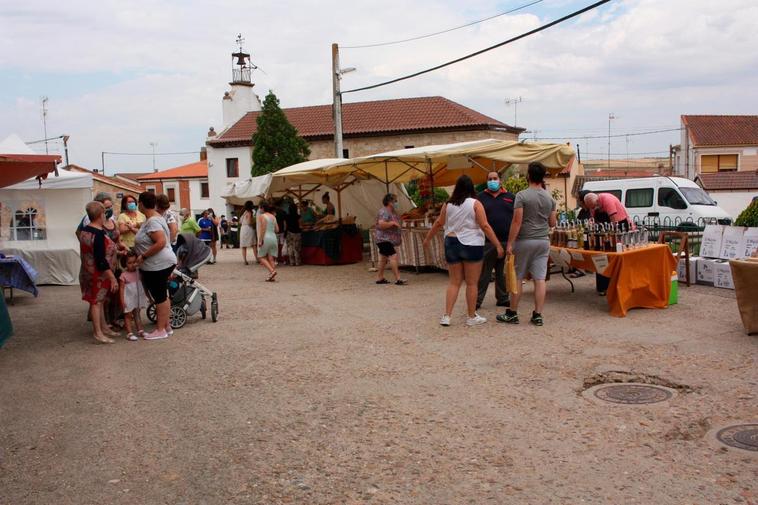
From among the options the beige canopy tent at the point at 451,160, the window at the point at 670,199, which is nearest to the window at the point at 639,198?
the window at the point at 670,199

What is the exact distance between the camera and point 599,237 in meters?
9.13

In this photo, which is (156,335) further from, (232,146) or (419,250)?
(232,146)

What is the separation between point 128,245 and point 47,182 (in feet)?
20.8

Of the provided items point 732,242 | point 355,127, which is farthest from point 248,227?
point 355,127

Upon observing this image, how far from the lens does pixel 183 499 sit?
3.95 meters

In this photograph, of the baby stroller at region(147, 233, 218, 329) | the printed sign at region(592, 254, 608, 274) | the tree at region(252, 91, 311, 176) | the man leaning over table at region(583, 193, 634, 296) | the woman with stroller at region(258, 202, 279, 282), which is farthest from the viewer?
the tree at region(252, 91, 311, 176)

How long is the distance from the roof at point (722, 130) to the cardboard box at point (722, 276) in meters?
48.7

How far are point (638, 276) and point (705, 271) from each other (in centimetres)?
277

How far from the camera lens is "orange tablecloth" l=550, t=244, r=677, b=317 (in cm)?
872

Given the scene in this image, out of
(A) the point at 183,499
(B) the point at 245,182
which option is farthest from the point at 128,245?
(B) the point at 245,182

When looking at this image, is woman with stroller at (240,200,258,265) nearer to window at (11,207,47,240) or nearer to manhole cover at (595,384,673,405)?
window at (11,207,47,240)

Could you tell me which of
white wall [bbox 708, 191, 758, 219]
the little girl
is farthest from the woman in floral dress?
white wall [bbox 708, 191, 758, 219]

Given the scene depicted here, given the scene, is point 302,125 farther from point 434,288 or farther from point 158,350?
Answer: point 158,350

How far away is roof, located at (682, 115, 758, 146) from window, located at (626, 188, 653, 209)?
123 ft
